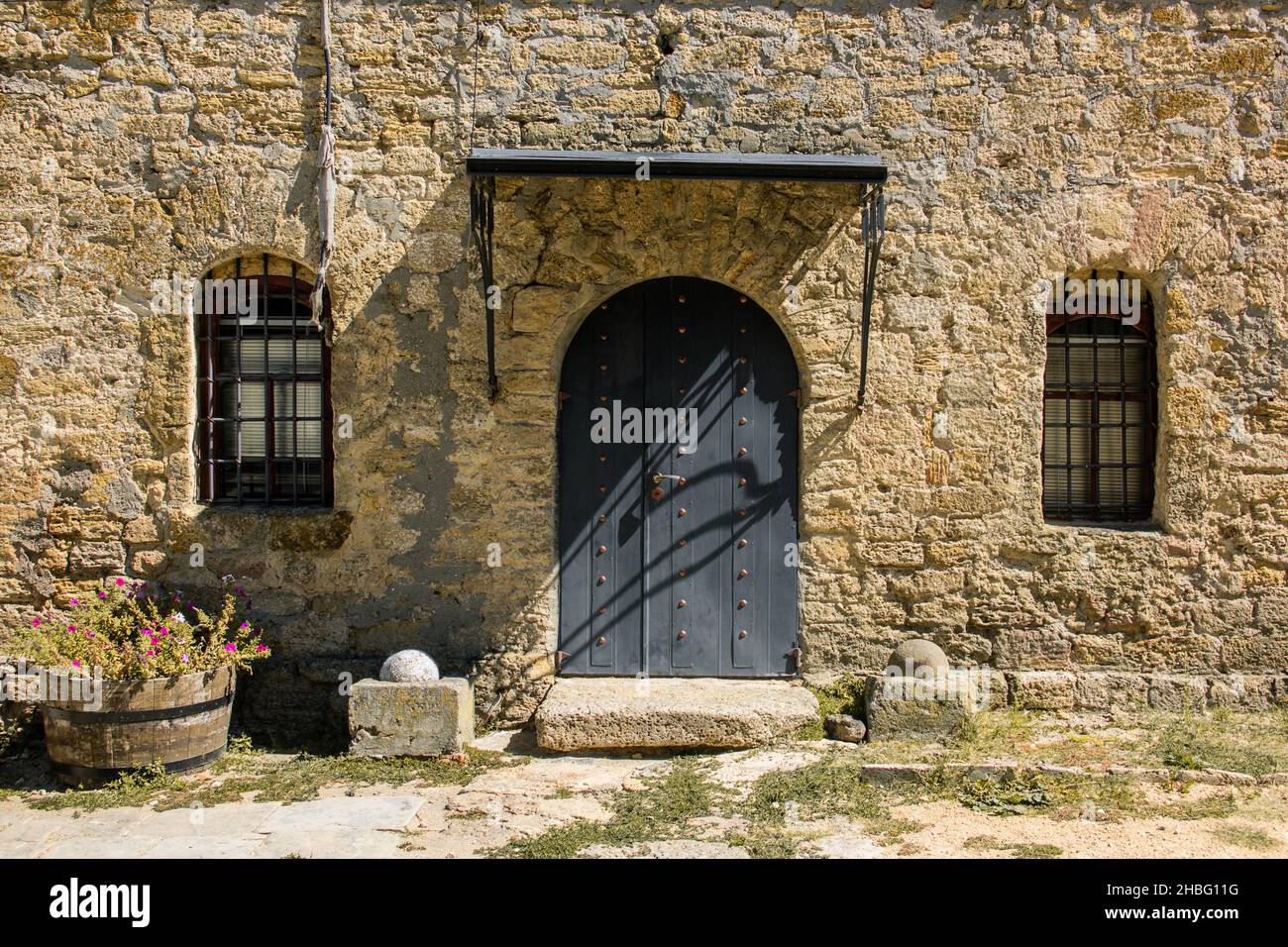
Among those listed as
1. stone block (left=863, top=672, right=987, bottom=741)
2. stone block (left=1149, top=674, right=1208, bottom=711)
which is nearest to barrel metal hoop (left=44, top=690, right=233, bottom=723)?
stone block (left=863, top=672, right=987, bottom=741)

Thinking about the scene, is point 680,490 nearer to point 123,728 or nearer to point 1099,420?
point 1099,420

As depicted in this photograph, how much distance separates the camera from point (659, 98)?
552cm

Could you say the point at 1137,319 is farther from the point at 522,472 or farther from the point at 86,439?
the point at 86,439

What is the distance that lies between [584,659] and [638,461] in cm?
113

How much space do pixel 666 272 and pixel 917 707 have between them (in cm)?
261

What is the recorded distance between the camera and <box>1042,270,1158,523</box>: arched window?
5730mm

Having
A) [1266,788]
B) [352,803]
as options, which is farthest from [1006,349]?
[352,803]

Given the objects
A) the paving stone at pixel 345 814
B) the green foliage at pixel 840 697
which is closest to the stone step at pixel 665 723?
the green foliage at pixel 840 697

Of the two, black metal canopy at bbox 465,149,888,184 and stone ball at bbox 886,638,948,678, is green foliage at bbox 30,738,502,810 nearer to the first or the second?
stone ball at bbox 886,638,948,678

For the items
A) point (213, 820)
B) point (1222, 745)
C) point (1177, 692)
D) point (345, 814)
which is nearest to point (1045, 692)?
point (1177, 692)

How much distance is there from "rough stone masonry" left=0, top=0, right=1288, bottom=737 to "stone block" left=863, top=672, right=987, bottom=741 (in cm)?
43

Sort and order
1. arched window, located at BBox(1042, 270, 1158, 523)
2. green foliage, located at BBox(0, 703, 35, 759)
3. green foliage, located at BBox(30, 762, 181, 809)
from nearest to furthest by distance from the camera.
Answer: green foliage, located at BBox(30, 762, 181, 809) → green foliage, located at BBox(0, 703, 35, 759) → arched window, located at BBox(1042, 270, 1158, 523)

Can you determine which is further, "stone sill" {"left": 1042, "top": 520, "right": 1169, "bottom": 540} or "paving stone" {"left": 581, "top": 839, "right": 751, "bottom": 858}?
"stone sill" {"left": 1042, "top": 520, "right": 1169, "bottom": 540}

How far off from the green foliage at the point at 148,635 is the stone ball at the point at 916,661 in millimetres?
3231
